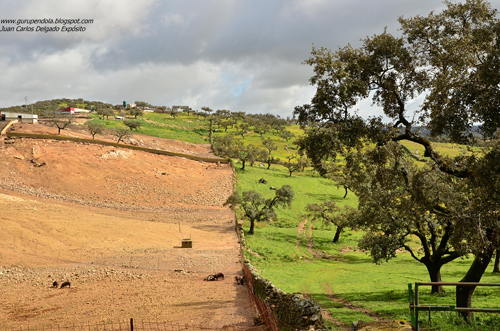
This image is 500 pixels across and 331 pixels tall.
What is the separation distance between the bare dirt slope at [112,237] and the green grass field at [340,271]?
156 inches

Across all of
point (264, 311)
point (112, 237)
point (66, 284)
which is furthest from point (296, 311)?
point (112, 237)

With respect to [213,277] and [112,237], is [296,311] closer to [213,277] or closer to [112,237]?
[213,277]

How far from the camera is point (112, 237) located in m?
34.7

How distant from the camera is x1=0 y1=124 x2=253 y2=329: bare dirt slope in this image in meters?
18.0

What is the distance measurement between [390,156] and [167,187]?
45.8m

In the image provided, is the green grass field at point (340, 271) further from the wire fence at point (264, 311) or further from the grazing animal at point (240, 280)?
the wire fence at point (264, 311)

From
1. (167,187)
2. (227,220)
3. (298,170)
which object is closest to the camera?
(227,220)

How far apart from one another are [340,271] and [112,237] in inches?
841

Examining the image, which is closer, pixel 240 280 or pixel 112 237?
pixel 240 280

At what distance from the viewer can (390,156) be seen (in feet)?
→ 47.8

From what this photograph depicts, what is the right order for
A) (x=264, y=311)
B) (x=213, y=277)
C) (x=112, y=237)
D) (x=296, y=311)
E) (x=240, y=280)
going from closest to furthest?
1. (x=296, y=311)
2. (x=264, y=311)
3. (x=240, y=280)
4. (x=213, y=277)
5. (x=112, y=237)

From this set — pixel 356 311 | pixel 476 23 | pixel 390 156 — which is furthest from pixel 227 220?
pixel 476 23

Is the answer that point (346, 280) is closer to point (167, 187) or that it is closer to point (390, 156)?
point (390, 156)

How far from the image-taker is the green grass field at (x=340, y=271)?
55.9ft
